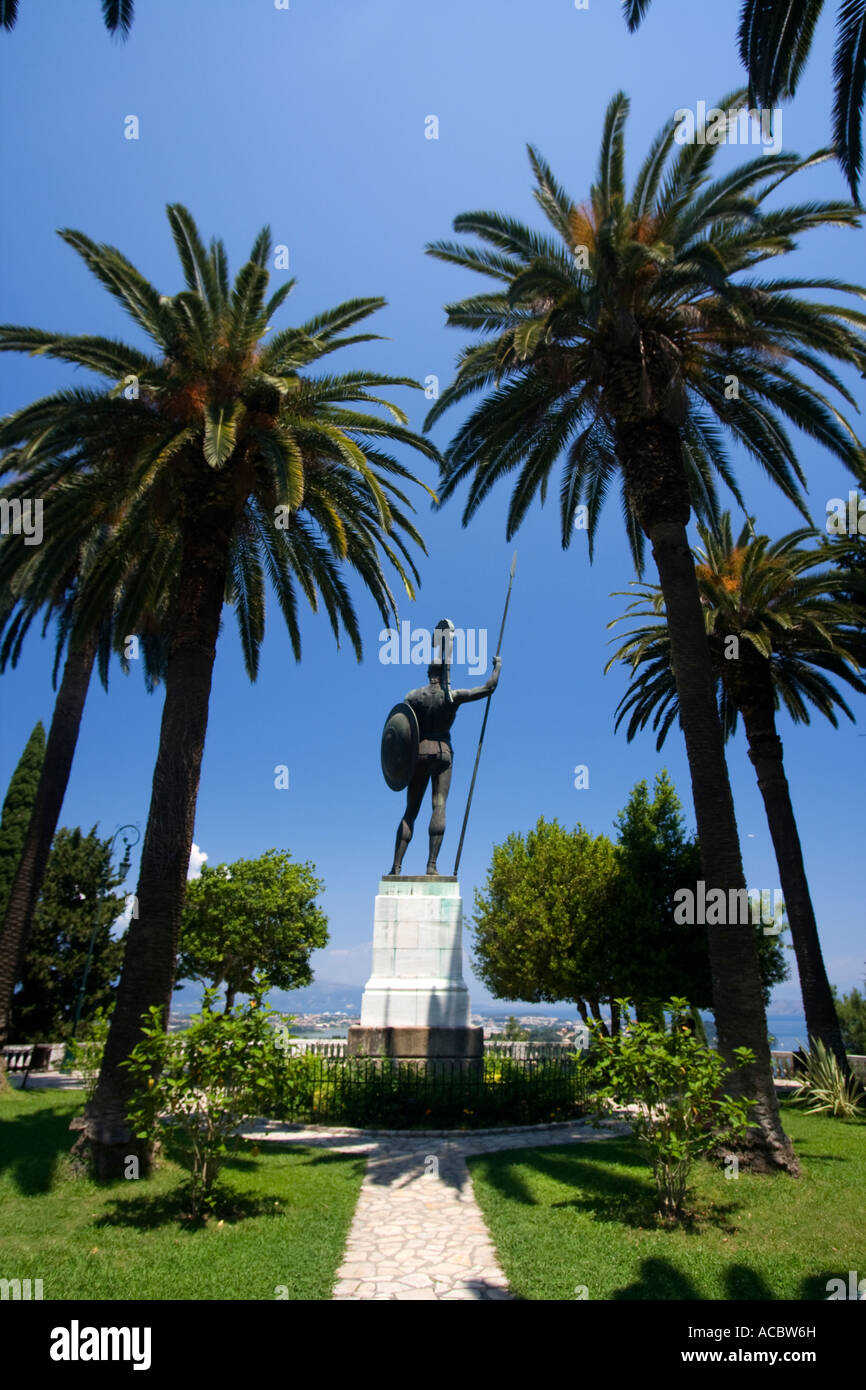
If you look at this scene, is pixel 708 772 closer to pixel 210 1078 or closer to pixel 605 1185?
pixel 605 1185

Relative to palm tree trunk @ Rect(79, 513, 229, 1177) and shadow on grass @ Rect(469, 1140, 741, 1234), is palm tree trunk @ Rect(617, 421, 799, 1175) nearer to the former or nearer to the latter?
shadow on grass @ Rect(469, 1140, 741, 1234)

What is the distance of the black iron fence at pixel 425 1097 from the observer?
13.3m

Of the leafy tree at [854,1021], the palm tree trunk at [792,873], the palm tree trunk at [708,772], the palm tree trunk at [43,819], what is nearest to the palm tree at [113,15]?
the palm tree trunk at [708,772]

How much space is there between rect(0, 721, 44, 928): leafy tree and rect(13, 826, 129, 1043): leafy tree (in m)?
1.17

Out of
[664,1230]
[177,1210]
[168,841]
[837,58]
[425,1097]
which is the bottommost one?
[177,1210]

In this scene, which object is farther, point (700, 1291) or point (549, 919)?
point (549, 919)

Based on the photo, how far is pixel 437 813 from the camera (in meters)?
16.7

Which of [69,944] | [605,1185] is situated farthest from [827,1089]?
[69,944]

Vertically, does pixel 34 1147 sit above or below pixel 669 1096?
below

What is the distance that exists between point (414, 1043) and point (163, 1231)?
8016 mm

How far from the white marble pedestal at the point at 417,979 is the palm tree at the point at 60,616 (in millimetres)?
6797

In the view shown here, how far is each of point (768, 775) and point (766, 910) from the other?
6654 mm
